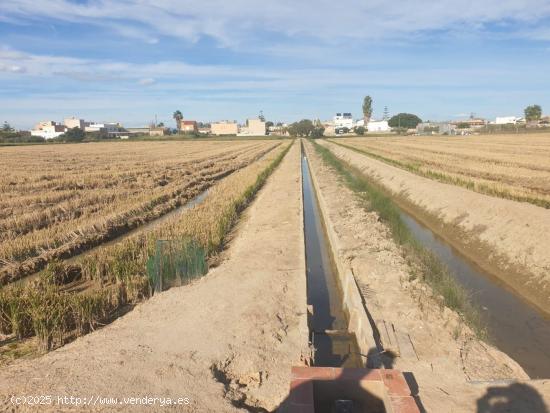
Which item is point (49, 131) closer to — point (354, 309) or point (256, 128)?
point (256, 128)

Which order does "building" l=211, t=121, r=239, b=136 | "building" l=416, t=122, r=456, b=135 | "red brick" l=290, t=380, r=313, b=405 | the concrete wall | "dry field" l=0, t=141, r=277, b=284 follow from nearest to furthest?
Result: "red brick" l=290, t=380, r=313, b=405 → the concrete wall → "dry field" l=0, t=141, r=277, b=284 → "building" l=416, t=122, r=456, b=135 → "building" l=211, t=121, r=239, b=136

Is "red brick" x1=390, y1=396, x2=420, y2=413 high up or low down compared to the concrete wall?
up

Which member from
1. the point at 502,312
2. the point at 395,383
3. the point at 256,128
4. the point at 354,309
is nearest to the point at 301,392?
the point at 395,383

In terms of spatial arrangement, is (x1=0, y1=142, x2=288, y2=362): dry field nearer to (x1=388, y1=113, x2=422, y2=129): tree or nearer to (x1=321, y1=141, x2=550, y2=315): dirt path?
(x1=321, y1=141, x2=550, y2=315): dirt path

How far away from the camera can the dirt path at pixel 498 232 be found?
348 inches

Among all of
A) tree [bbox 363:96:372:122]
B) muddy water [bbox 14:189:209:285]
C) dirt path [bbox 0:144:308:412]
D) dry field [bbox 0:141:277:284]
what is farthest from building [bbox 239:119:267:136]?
dirt path [bbox 0:144:308:412]

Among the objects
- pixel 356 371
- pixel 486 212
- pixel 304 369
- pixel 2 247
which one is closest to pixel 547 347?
pixel 356 371

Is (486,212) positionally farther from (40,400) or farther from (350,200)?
(40,400)

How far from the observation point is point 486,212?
486 inches

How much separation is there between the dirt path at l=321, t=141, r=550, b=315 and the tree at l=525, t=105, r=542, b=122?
129m

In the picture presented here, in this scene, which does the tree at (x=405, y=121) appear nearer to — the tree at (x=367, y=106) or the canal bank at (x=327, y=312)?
the tree at (x=367, y=106)

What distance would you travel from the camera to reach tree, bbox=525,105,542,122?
409 ft

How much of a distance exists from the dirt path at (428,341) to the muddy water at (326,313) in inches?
21.2

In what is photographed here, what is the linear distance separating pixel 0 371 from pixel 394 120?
16041cm
